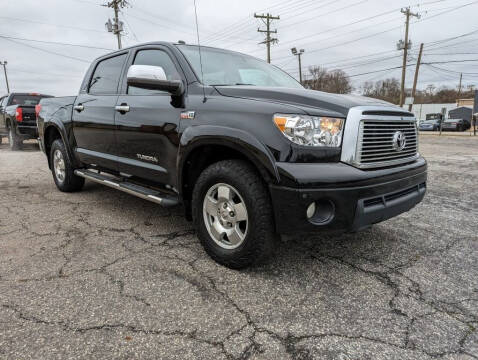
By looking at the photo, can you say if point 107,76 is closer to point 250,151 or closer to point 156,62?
point 156,62

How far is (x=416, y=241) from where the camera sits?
11.1 feet

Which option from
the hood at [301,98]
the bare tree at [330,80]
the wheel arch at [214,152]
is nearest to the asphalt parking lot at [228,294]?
the wheel arch at [214,152]

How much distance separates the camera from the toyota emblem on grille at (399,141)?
8.94 ft

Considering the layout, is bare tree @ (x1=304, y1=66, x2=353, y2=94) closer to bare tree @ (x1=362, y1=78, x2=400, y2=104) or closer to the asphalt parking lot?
bare tree @ (x1=362, y1=78, x2=400, y2=104)

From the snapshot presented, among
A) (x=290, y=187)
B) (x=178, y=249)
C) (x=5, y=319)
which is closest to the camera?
(x=5, y=319)

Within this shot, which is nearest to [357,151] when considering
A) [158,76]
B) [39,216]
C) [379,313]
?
[379,313]

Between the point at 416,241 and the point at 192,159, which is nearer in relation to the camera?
the point at 192,159

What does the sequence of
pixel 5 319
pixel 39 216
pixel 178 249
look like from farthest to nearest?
pixel 39 216 → pixel 178 249 → pixel 5 319

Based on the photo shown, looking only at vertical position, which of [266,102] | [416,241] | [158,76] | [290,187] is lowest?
[416,241]

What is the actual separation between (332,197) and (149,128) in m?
1.83

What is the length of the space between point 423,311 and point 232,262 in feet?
4.16

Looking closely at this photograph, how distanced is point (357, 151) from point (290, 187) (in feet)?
1.76

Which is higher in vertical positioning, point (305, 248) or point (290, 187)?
point (290, 187)

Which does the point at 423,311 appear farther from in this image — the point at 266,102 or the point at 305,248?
the point at 266,102
